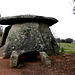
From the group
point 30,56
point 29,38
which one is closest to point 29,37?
point 29,38

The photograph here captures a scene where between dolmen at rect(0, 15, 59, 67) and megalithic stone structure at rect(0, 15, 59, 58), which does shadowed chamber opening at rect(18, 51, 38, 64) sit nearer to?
dolmen at rect(0, 15, 59, 67)

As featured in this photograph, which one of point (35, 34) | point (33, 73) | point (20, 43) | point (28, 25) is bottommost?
point (33, 73)

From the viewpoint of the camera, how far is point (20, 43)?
6844mm

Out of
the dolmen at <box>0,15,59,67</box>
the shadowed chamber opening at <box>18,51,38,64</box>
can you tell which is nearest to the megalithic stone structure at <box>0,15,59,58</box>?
the dolmen at <box>0,15,59,67</box>

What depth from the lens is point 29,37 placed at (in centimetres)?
702

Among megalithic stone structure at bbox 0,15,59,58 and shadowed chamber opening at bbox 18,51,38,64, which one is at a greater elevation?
megalithic stone structure at bbox 0,15,59,58

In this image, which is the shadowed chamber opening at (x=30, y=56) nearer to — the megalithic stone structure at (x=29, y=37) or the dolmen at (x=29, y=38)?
the dolmen at (x=29, y=38)

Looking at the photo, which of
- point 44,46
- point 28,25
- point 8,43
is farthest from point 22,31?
point 44,46

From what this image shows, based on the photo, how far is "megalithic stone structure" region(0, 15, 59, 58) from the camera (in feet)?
22.2

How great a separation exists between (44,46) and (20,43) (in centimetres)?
132

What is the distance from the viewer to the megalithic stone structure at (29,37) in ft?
22.2

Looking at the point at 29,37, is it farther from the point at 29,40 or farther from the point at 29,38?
the point at 29,40

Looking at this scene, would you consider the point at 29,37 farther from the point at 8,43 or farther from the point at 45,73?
the point at 45,73

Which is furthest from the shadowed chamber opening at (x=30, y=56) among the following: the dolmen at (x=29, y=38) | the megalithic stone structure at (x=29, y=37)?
the megalithic stone structure at (x=29, y=37)
